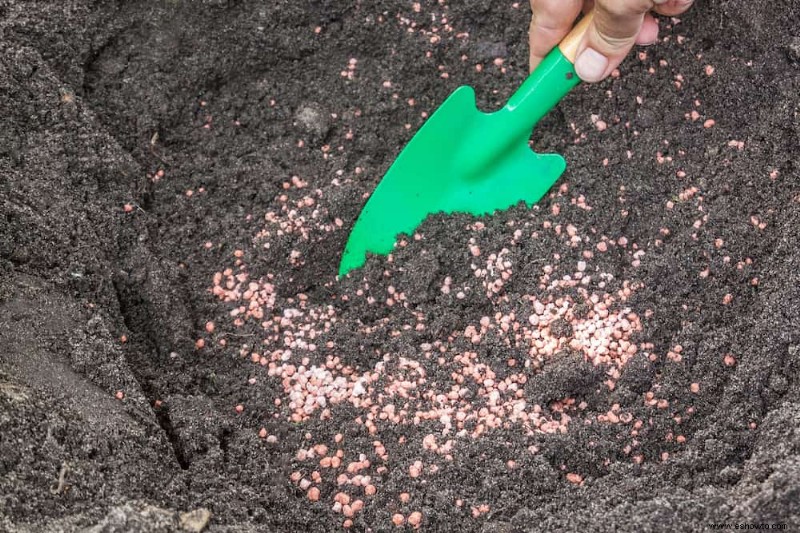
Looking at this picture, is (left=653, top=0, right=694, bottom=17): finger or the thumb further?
(left=653, top=0, right=694, bottom=17): finger

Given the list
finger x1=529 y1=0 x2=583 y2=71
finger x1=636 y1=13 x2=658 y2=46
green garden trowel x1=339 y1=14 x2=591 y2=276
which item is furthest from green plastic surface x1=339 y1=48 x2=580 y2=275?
finger x1=636 y1=13 x2=658 y2=46

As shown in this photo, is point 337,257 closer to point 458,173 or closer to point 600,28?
point 458,173

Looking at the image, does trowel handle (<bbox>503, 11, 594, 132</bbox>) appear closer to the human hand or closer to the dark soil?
the human hand

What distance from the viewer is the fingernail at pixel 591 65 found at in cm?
152

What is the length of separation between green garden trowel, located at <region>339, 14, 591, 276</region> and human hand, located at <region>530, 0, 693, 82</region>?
0.47 feet

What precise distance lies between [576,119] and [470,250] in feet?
1.38

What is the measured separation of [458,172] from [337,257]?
33 cm

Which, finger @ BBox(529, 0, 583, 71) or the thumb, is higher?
finger @ BBox(529, 0, 583, 71)

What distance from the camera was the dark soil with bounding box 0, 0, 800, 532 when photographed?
1309mm

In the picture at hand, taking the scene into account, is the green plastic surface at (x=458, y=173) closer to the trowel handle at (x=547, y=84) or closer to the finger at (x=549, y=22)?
the trowel handle at (x=547, y=84)

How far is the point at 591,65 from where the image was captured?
1531mm

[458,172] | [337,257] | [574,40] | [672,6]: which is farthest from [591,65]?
[337,257]

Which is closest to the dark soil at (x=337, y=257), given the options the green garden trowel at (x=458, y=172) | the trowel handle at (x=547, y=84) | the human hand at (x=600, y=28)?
the green garden trowel at (x=458, y=172)

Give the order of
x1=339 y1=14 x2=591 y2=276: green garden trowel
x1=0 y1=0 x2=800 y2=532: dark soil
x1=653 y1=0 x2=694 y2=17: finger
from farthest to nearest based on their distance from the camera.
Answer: x1=339 y1=14 x2=591 y2=276: green garden trowel, x1=653 y1=0 x2=694 y2=17: finger, x1=0 y1=0 x2=800 y2=532: dark soil
